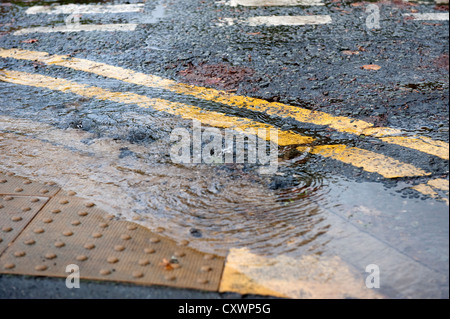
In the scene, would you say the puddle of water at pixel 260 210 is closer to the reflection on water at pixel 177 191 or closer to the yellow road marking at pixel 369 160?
the reflection on water at pixel 177 191

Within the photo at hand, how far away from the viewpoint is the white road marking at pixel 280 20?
19.3ft

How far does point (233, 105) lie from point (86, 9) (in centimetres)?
387

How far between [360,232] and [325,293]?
19.2 inches

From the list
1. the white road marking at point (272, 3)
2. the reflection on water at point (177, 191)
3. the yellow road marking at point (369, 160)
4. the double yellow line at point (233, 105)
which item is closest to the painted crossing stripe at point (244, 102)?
the double yellow line at point (233, 105)

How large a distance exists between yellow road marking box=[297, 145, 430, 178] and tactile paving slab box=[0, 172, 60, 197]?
1.63m

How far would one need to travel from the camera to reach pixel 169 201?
2.85m

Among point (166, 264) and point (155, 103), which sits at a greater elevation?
point (155, 103)

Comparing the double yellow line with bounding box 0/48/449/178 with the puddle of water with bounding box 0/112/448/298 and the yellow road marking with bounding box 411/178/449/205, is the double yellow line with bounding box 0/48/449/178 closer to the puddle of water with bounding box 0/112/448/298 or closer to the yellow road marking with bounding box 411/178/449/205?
the yellow road marking with bounding box 411/178/449/205

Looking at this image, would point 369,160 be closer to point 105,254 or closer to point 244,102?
point 244,102

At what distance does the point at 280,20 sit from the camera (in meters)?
6.00

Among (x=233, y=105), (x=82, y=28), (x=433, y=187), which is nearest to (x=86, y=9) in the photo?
(x=82, y=28)

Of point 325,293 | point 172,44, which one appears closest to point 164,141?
point 325,293

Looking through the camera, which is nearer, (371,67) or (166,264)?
(166,264)

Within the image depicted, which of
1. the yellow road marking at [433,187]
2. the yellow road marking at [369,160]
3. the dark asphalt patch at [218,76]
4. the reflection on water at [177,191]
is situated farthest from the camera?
the dark asphalt patch at [218,76]
